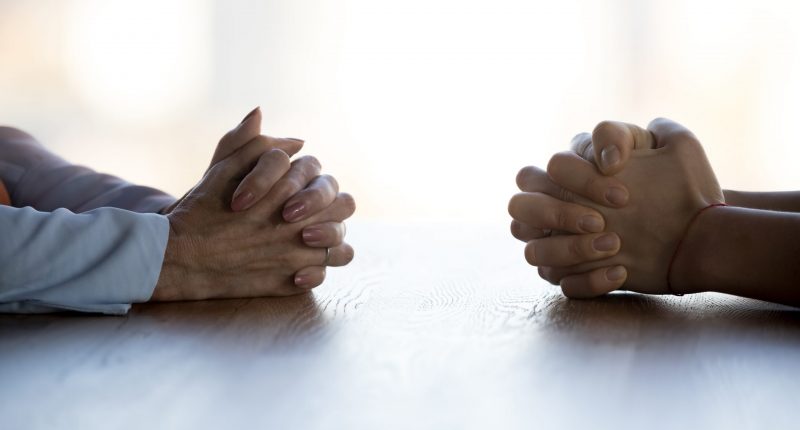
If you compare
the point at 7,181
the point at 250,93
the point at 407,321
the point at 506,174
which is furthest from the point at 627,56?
the point at 407,321

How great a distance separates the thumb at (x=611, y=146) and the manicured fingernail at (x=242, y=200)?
40cm

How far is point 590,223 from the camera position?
3.06 ft

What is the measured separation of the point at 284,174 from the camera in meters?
0.98

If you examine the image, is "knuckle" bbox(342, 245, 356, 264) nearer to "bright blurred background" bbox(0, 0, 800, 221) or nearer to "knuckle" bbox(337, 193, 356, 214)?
"knuckle" bbox(337, 193, 356, 214)

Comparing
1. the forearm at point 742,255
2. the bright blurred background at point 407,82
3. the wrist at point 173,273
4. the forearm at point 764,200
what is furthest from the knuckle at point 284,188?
the bright blurred background at point 407,82

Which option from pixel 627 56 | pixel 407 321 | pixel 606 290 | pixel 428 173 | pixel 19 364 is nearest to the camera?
pixel 19 364

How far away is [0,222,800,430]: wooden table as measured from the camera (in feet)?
1.67

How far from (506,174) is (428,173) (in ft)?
1.49

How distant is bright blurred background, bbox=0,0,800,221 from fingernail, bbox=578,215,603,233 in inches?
150

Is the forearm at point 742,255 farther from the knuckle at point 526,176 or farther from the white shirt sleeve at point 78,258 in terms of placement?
the white shirt sleeve at point 78,258

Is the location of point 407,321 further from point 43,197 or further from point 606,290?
point 43,197

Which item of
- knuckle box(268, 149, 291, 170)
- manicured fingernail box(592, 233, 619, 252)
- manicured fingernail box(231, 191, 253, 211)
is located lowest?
manicured fingernail box(592, 233, 619, 252)

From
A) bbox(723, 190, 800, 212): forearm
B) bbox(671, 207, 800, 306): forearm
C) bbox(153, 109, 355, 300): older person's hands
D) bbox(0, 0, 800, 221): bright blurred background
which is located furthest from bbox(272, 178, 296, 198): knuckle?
bbox(0, 0, 800, 221): bright blurred background

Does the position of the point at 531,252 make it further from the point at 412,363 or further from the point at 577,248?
the point at 412,363
